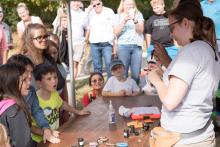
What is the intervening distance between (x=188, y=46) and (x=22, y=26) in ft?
18.3

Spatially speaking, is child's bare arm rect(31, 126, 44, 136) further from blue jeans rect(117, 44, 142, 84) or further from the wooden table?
blue jeans rect(117, 44, 142, 84)

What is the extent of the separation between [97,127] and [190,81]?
4.21 feet

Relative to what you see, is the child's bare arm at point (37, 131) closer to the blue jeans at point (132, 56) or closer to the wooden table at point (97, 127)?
the wooden table at point (97, 127)

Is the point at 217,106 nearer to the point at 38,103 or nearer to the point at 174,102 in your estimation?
the point at 38,103

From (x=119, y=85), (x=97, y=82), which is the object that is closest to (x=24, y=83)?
(x=119, y=85)

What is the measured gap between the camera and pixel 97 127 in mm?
3070

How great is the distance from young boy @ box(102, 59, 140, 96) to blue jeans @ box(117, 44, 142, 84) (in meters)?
1.03

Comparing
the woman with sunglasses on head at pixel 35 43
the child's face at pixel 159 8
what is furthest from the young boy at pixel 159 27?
the woman with sunglasses on head at pixel 35 43

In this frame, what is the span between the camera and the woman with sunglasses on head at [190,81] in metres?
1.92

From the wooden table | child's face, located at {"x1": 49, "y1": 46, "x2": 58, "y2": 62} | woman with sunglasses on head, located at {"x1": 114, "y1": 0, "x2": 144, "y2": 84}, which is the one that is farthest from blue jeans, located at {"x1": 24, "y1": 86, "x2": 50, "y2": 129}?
woman with sunglasses on head, located at {"x1": 114, "y1": 0, "x2": 144, "y2": 84}

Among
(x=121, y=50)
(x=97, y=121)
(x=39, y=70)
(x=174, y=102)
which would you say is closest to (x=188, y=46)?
(x=174, y=102)

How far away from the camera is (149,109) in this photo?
3.45 meters

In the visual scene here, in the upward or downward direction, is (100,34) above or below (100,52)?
above

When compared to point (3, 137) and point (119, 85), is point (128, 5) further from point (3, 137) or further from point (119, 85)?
point (3, 137)
